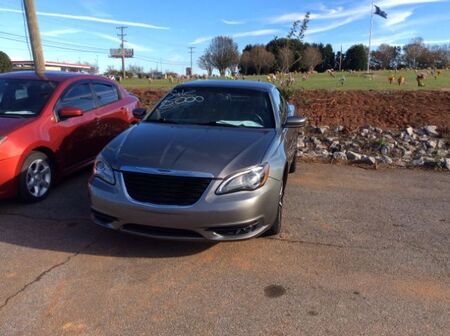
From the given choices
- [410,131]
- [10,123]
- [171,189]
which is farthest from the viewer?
[410,131]

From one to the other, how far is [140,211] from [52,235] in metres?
1.35

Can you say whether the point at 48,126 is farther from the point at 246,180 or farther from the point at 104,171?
the point at 246,180

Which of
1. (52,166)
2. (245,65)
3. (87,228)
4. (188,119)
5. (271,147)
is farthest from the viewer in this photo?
(245,65)

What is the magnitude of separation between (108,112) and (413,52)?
9950 cm

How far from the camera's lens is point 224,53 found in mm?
90750

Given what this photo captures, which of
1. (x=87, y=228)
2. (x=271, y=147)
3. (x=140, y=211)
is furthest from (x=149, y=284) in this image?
(x=271, y=147)

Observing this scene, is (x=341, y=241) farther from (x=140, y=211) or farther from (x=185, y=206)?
(x=140, y=211)

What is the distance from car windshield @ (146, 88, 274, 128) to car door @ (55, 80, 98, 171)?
1.39 metres

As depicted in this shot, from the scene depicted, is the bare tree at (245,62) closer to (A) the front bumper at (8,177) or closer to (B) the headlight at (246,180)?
(A) the front bumper at (8,177)

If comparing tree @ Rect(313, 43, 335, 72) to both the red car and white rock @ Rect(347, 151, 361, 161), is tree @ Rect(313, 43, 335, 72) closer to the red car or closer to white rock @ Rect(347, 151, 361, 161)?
white rock @ Rect(347, 151, 361, 161)

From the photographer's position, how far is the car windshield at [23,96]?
5836 mm

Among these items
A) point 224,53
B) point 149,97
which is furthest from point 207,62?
point 149,97

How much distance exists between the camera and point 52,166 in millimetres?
5941

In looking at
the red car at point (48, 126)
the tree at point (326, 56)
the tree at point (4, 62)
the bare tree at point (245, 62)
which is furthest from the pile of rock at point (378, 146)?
the tree at point (326, 56)
